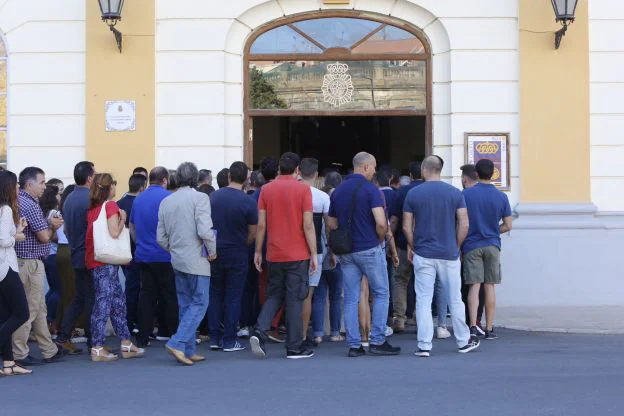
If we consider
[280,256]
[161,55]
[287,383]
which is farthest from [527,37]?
[287,383]

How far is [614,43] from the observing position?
14.3 metres

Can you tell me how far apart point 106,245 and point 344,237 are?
219 centimetres

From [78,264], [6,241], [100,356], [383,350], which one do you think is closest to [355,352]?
[383,350]

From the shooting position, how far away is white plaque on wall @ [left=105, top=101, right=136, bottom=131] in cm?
1433

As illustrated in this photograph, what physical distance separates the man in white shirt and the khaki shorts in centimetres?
147

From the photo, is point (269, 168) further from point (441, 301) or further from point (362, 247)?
point (441, 301)

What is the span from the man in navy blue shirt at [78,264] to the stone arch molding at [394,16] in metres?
4.27

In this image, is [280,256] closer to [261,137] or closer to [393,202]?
[393,202]

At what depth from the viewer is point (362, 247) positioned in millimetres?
10234

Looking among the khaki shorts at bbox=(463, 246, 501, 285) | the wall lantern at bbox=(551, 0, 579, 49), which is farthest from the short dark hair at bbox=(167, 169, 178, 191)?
the wall lantern at bbox=(551, 0, 579, 49)

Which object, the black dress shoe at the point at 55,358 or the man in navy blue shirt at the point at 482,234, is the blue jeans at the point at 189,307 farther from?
the man in navy blue shirt at the point at 482,234

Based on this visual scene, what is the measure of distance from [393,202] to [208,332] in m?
2.44

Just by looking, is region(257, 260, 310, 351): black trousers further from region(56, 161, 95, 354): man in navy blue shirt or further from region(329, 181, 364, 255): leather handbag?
region(56, 161, 95, 354): man in navy blue shirt

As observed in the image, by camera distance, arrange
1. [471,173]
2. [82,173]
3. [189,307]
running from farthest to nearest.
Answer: [471,173]
[82,173]
[189,307]
